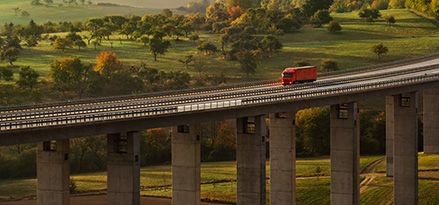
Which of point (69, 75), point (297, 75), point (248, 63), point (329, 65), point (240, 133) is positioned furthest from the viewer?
point (329, 65)

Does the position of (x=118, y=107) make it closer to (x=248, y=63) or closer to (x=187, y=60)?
(x=248, y=63)

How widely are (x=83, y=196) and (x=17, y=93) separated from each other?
55377mm

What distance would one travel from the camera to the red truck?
338ft

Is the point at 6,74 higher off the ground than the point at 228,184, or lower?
higher

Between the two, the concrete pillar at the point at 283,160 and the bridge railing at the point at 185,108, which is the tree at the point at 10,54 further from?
the bridge railing at the point at 185,108

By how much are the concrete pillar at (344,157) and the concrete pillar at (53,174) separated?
129 ft

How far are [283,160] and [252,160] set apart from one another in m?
9.13

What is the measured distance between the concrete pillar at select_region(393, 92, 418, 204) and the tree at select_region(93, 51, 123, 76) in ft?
300

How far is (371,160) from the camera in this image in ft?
428

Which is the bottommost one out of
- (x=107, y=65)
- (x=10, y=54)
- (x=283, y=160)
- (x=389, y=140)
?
(x=389, y=140)

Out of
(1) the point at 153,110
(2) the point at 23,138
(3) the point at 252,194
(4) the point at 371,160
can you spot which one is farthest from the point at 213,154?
(2) the point at 23,138

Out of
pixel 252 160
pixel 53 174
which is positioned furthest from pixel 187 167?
pixel 53 174

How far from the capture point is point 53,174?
63156mm

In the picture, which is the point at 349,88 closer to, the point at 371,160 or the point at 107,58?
the point at 371,160
